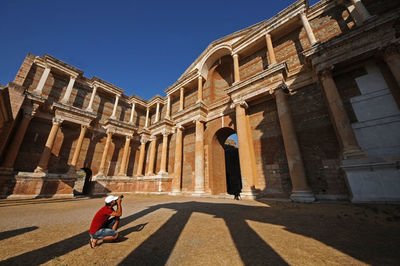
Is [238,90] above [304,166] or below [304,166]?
above

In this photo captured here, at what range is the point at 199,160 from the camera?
41.6 ft

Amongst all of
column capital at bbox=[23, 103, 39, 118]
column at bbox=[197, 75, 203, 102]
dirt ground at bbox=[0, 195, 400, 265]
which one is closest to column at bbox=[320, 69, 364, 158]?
dirt ground at bbox=[0, 195, 400, 265]

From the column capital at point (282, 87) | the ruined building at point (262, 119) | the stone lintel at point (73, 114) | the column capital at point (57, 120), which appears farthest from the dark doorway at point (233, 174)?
the column capital at point (57, 120)

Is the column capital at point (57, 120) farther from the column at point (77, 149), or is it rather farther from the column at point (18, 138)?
the column at point (77, 149)

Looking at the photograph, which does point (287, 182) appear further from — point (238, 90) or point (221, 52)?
point (221, 52)

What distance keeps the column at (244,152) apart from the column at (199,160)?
3.65 metres

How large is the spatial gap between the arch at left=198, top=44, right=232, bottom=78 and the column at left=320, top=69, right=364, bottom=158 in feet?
29.7

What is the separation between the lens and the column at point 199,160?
12084 mm

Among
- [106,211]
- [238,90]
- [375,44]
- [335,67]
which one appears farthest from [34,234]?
[375,44]

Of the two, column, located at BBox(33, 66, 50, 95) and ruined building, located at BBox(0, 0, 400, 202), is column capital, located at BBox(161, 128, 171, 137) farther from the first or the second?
column, located at BBox(33, 66, 50, 95)

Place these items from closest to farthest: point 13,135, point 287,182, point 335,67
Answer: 1. point 335,67
2. point 287,182
3. point 13,135

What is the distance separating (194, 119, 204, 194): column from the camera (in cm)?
1208

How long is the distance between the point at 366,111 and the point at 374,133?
45.2 inches

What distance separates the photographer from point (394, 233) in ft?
9.74
